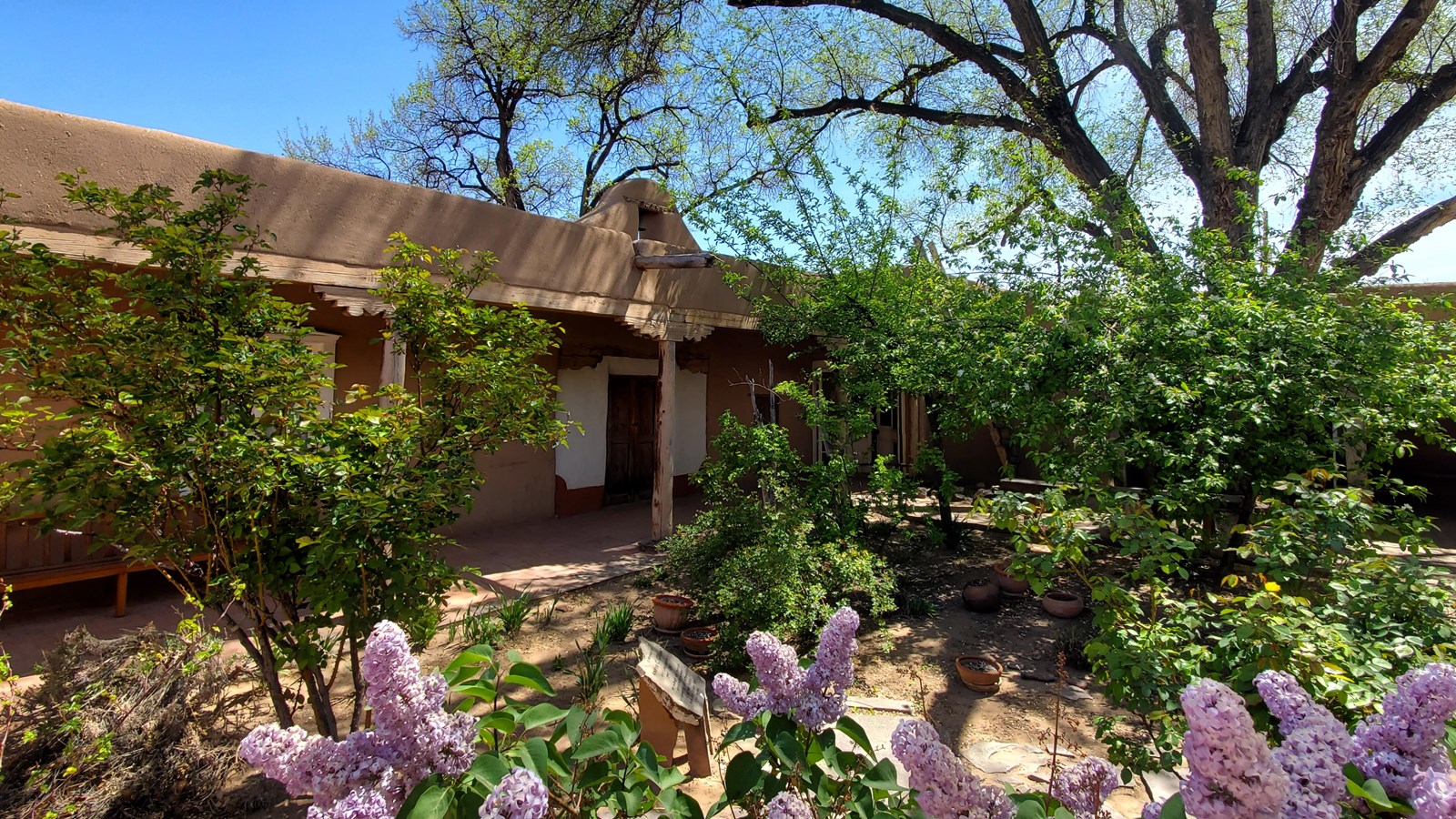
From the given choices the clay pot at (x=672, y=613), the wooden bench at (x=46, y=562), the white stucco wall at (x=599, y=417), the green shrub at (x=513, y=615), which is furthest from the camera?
the white stucco wall at (x=599, y=417)

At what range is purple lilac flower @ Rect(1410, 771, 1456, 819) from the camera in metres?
1.01

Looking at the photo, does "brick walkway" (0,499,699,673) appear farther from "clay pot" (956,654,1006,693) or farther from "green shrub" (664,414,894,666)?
"clay pot" (956,654,1006,693)

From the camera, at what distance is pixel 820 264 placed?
7543 mm

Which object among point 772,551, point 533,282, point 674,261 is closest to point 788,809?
point 772,551

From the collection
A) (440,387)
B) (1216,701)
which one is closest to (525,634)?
(440,387)

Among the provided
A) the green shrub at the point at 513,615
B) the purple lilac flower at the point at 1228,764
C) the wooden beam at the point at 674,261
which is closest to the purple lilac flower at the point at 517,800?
the purple lilac flower at the point at 1228,764

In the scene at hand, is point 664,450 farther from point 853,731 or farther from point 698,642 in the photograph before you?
A: point 853,731

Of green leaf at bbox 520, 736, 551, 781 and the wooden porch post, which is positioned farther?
the wooden porch post

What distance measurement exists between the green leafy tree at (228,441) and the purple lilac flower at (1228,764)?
7.05 feet

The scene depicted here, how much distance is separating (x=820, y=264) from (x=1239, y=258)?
374cm

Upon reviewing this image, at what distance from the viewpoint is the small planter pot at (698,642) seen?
15.4 feet

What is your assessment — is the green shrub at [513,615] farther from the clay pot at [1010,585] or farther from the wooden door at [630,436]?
the wooden door at [630,436]

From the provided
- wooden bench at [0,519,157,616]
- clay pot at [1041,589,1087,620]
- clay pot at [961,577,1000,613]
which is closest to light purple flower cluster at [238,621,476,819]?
wooden bench at [0,519,157,616]

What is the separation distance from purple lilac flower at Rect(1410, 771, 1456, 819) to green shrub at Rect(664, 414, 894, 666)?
3.33 meters
